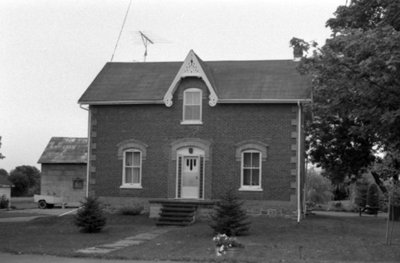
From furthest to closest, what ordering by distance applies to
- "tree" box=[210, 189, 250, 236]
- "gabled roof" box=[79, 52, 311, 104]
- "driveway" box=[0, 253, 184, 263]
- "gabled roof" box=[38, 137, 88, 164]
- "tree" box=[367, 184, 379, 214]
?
"gabled roof" box=[38, 137, 88, 164] < "tree" box=[367, 184, 379, 214] < "gabled roof" box=[79, 52, 311, 104] < "tree" box=[210, 189, 250, 236] < "driveway" box=[0, 253, 184, 263]

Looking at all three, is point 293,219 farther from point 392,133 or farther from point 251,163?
point 392,133

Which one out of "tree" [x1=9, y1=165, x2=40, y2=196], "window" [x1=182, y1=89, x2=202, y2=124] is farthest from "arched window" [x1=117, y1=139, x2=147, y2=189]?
"tree" [x1=9, y1=165, x2=40, y2=196]

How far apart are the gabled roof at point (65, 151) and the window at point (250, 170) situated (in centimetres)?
2757

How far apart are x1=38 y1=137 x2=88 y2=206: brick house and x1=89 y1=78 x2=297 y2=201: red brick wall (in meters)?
23.4

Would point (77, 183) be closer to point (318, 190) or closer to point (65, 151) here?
point (65, 151)

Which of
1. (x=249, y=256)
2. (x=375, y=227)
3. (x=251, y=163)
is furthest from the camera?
(x=251, y=163)

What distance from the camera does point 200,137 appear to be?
91.3ft

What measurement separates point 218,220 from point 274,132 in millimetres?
7334

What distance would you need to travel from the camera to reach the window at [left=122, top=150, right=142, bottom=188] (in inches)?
1125

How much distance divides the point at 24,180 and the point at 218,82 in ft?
173

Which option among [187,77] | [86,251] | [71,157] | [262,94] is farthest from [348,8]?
[71,157]

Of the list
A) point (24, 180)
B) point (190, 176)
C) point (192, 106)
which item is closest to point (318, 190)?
point (190, 176)

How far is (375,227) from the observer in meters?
25.7

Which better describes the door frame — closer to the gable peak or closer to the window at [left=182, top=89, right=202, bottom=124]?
the window at [left=182, top=89, right=202, bottom=124]
